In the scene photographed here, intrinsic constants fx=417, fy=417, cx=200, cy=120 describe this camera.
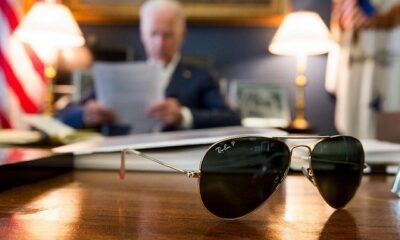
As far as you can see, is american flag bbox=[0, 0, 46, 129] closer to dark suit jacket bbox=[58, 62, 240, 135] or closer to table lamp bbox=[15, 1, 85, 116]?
table lamp bbox=[15, 1, 85, 116]

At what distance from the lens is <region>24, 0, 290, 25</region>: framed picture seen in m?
2.11

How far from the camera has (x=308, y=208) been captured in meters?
0.38

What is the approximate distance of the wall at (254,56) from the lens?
222cm

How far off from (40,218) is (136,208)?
0.08 meters

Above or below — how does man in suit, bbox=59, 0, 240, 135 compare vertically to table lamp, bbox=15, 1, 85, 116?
below

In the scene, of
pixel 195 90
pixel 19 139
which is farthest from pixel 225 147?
pixel 195 90

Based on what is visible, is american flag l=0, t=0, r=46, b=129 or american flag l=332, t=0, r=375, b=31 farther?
american flag l=0, t=0, r=46, b=129

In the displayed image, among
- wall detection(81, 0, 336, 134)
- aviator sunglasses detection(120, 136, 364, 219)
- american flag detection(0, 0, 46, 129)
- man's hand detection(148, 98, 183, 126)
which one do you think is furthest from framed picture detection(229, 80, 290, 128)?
aviator sunglasses detection(120, 136, 364, 219)

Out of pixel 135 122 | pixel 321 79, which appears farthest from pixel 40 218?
pixel 321 79

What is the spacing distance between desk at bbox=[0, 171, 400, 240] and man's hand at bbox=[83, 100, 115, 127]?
79 cm

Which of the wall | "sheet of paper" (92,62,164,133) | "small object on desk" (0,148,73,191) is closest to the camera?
"small object on desk" (0,148,73,191)

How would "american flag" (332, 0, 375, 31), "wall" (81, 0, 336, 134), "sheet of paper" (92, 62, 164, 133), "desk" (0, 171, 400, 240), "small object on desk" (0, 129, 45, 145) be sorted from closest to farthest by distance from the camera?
"desk" (0, 171, 400, 240)
"small object on desk" (0, 129, 45, 145)
"sheet of paper" (92, 62, 164, 133)
"american flag" (332, 0, 375, 31)
"wall" (81, 0, 336, 134)

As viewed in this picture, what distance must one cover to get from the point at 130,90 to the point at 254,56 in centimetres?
115

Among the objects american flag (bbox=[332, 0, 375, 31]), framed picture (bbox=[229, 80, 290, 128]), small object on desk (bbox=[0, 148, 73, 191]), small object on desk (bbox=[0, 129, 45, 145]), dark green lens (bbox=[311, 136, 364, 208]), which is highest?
american flag (bbox=[332, 0, 375, 31])
